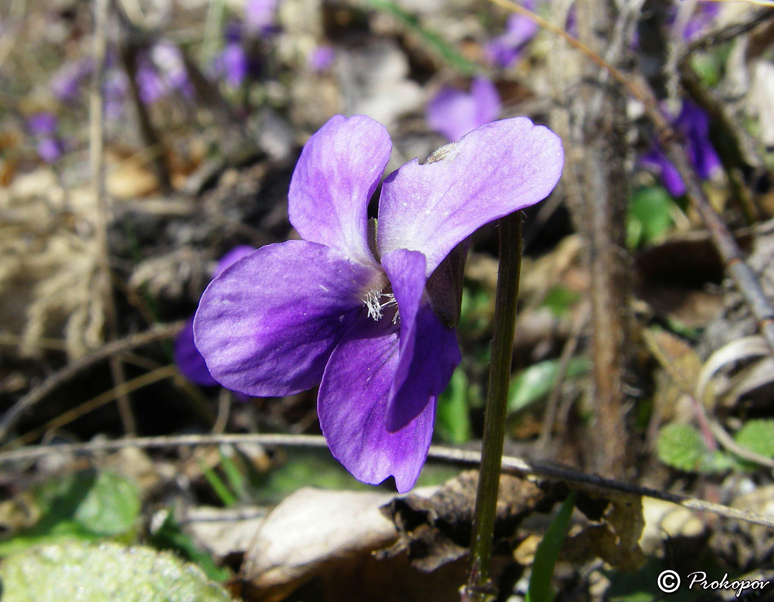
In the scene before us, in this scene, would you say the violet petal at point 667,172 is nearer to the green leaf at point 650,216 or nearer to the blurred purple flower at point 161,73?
the green leaf at point 650,216

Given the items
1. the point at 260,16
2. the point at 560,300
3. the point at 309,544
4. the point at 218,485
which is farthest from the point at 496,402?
the point at 260,16

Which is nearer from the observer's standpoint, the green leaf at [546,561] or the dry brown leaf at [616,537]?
the green leaf at [546,561]

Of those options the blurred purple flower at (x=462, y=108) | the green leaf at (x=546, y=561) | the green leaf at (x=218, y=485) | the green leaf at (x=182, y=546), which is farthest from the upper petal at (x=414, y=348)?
the blurred purple flower at (x=462, y=108)

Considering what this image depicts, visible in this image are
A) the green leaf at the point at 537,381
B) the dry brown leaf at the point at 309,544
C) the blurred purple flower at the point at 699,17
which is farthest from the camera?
the blurred purple flower at the point at 699,17

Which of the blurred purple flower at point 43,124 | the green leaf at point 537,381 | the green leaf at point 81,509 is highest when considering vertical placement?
the blurred purple flower at point 43,124

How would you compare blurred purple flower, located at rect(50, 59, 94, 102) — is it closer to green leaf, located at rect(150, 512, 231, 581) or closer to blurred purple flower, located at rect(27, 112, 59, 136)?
blurred purple flower, located at rect(27, 112, 59, 136)

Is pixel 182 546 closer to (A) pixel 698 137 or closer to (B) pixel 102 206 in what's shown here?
(B) pixel 102 206

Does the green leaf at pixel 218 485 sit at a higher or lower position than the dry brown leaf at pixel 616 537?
lower

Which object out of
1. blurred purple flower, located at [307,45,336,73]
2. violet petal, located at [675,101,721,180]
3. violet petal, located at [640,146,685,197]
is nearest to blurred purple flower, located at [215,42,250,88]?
blurred purple flower, located at [307,45,336,73]
